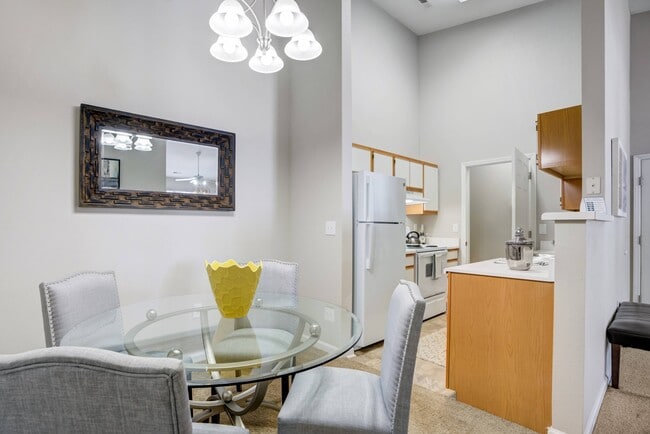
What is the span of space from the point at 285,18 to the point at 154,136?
1.37m

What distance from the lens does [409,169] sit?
458cm

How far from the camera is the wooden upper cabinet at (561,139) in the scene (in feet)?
8.74

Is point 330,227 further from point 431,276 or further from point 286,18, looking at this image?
point 431,276

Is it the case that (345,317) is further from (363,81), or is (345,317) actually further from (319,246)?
(363,81)

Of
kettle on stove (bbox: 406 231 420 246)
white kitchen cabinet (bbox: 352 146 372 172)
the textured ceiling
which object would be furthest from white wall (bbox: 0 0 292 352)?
the textured ceiling

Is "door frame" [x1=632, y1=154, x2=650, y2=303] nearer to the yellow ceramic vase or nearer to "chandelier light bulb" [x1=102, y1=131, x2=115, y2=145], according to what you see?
the yellow ceramic vase

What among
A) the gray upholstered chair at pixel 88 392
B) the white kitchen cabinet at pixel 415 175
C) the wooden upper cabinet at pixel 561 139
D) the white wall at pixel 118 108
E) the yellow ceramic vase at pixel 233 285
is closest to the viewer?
the gray upholstered chair at pixel 88 392

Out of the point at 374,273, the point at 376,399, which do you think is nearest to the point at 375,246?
the point at 374,273

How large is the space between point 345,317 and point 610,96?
223 cm

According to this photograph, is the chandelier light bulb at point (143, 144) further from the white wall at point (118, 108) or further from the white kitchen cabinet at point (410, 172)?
the white kitchen cabinet at point (410, 172)

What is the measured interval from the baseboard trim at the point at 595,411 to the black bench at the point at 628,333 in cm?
16

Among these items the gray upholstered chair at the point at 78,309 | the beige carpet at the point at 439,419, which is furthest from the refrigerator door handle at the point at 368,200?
the gray upholstered chair at the point at 78,309

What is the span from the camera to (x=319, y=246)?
301 centimetres

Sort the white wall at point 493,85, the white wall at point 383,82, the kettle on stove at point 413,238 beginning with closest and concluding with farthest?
the white wall at point 493,85
the white wall at point 383,82
the kettle on stove at point 413,238
